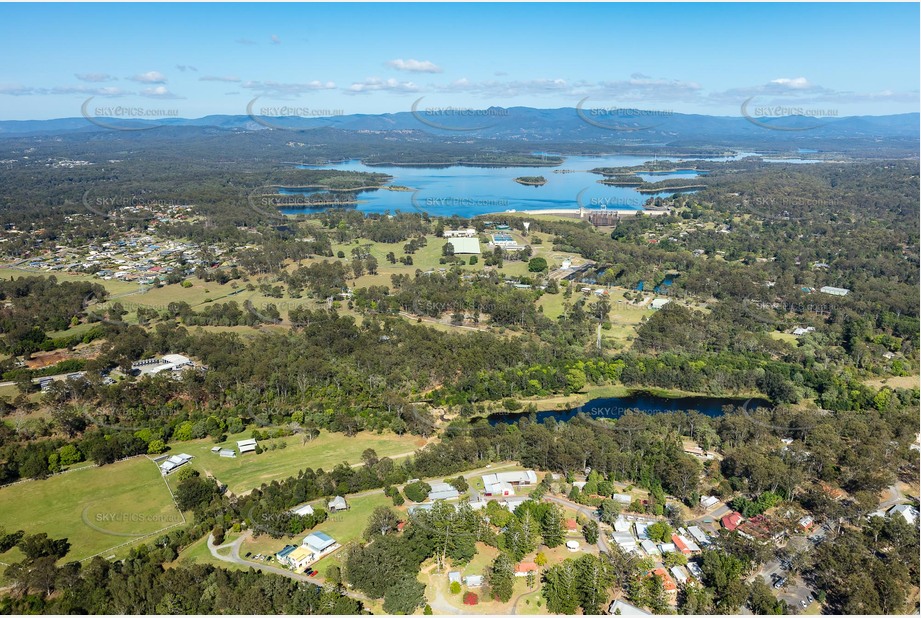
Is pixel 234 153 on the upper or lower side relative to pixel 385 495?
upper

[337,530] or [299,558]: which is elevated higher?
[299,558]

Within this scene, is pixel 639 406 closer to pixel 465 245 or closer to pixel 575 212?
pixel 465 245

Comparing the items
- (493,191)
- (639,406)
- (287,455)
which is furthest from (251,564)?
(493,191)

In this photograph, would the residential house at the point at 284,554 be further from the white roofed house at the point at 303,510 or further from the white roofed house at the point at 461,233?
the white roofed house at the point at 461,233

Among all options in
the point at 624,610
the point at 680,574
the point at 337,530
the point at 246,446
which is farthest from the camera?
the point at 246,446

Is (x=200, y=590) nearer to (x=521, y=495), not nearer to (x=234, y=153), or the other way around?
(x=521, y=495)

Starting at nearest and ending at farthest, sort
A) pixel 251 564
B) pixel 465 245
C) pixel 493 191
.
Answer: pixel 251 564 < pixel 465 245 < pixel 493 191

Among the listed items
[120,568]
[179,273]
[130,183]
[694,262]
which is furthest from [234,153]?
[120,568]
